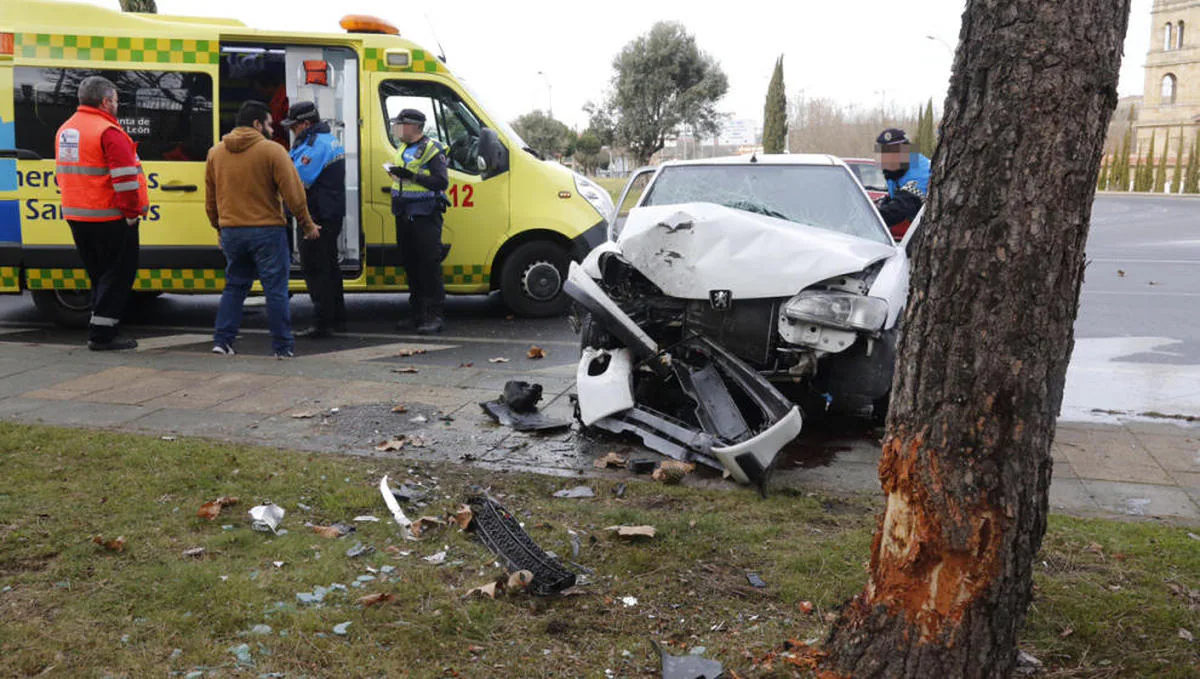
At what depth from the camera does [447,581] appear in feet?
12.2

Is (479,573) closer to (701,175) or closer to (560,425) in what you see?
(560,425)

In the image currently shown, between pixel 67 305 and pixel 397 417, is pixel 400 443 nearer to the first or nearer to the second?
pixel 397 417

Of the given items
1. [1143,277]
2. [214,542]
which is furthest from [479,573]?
[1143,277]

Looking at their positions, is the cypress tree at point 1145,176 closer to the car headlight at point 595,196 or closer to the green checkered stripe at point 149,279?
the car headlight at point 595,196

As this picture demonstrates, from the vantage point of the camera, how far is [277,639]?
319 cm

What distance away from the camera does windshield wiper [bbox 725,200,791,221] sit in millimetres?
6449

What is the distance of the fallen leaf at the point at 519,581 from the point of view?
11.8 feet

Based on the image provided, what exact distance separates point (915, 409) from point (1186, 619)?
1518mm


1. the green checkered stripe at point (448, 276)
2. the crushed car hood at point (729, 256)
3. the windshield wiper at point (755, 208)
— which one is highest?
the windshield wiper at point (755, 208)

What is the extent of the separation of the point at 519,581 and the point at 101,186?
18.6ft

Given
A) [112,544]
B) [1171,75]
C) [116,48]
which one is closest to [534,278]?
[116,48]

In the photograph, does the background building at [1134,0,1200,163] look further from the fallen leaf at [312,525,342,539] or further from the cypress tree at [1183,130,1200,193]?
the fallen leaf at [312,525,342,539]

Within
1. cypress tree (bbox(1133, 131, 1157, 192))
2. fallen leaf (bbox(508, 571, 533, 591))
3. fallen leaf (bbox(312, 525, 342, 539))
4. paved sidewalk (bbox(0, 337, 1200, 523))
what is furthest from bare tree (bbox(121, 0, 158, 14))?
cypress tree (bbox(1133, 131, 1157, 192))

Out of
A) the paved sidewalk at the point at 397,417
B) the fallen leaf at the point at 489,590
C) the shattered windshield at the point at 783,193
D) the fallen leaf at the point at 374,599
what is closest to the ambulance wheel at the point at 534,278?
the paved sidewalk at the point at 397,417
